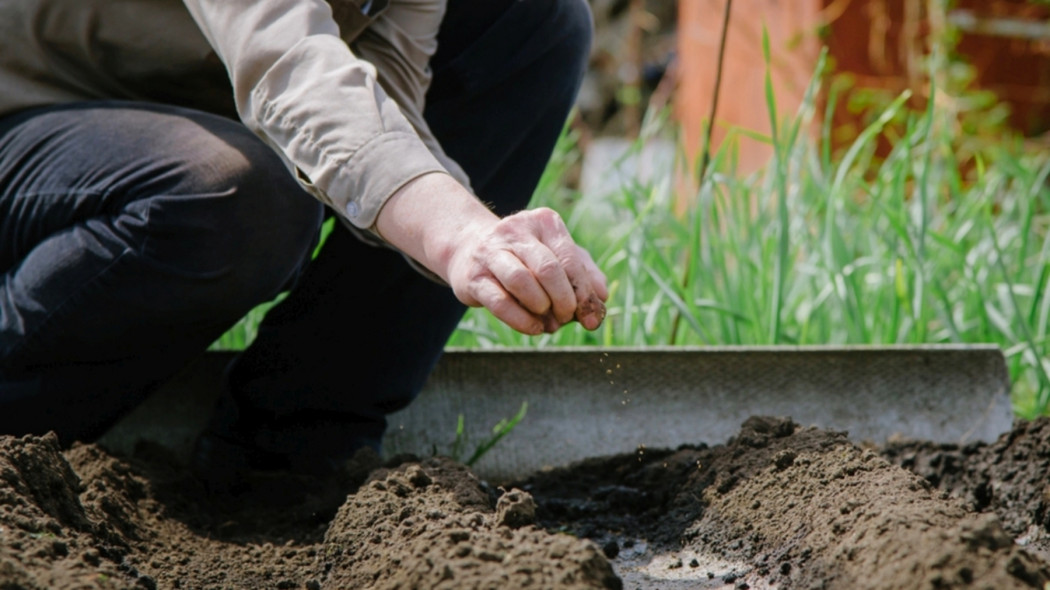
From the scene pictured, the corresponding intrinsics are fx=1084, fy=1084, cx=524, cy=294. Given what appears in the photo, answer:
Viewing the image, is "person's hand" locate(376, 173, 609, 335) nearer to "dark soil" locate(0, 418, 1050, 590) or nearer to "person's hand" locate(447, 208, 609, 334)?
"person's hand" locate(447, 208, 609, 334)

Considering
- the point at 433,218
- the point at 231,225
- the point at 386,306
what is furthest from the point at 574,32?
the point at 433,218

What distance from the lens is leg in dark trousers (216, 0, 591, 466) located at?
159 cm

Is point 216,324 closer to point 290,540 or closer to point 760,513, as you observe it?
point 290,540

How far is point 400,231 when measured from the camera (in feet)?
3.34

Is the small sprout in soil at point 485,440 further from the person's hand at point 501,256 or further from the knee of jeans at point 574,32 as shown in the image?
the person's hand at point 501,256

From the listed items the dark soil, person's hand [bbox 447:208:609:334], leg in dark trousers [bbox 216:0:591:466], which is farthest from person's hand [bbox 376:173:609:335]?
leg in dark trousers [bbox 216:0:591:466]

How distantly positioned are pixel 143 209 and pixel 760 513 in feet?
2.60

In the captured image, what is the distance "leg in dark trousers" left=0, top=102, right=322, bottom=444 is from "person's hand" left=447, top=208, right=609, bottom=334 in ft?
1.42

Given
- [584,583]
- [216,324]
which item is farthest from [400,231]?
[216,324]

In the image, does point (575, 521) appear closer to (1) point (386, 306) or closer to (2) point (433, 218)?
(1) point (386, 306)

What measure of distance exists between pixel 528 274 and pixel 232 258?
0.53m

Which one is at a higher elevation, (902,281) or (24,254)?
(902,281)

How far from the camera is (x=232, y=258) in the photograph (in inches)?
51.4

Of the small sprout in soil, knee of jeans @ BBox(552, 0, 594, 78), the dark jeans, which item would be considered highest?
knee of jeans @ BBox(552, 0, 594, 78)
